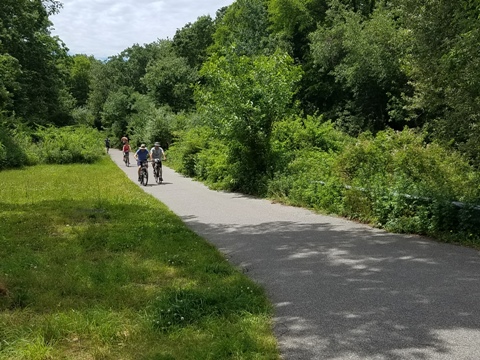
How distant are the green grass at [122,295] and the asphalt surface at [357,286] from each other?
42cm

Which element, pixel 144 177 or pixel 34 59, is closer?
pixel 144 177

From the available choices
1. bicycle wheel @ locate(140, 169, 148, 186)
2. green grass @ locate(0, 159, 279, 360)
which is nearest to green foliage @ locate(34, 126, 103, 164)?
bicycle wheel @ locate(140, 169, 148, 186)

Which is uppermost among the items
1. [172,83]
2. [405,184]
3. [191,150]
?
[172,83]

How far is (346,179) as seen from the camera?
39.8 ft

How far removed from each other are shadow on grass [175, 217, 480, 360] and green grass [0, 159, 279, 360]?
1.34 feet

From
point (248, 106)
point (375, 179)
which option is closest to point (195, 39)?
point (248, 106)

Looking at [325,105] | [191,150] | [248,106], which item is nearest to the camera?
[248,106]

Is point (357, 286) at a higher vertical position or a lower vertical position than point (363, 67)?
lower

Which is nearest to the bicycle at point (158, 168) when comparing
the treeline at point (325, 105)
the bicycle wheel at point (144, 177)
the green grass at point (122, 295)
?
the bicycle wheel at point (144, 177)

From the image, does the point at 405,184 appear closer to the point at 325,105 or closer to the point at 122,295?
the point at 122,295

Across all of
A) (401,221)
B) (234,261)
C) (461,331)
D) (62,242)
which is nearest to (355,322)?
(461,331)

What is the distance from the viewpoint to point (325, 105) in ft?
140

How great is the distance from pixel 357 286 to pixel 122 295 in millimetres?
2887

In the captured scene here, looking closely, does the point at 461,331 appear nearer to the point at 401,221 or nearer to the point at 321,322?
the point at 321,322
